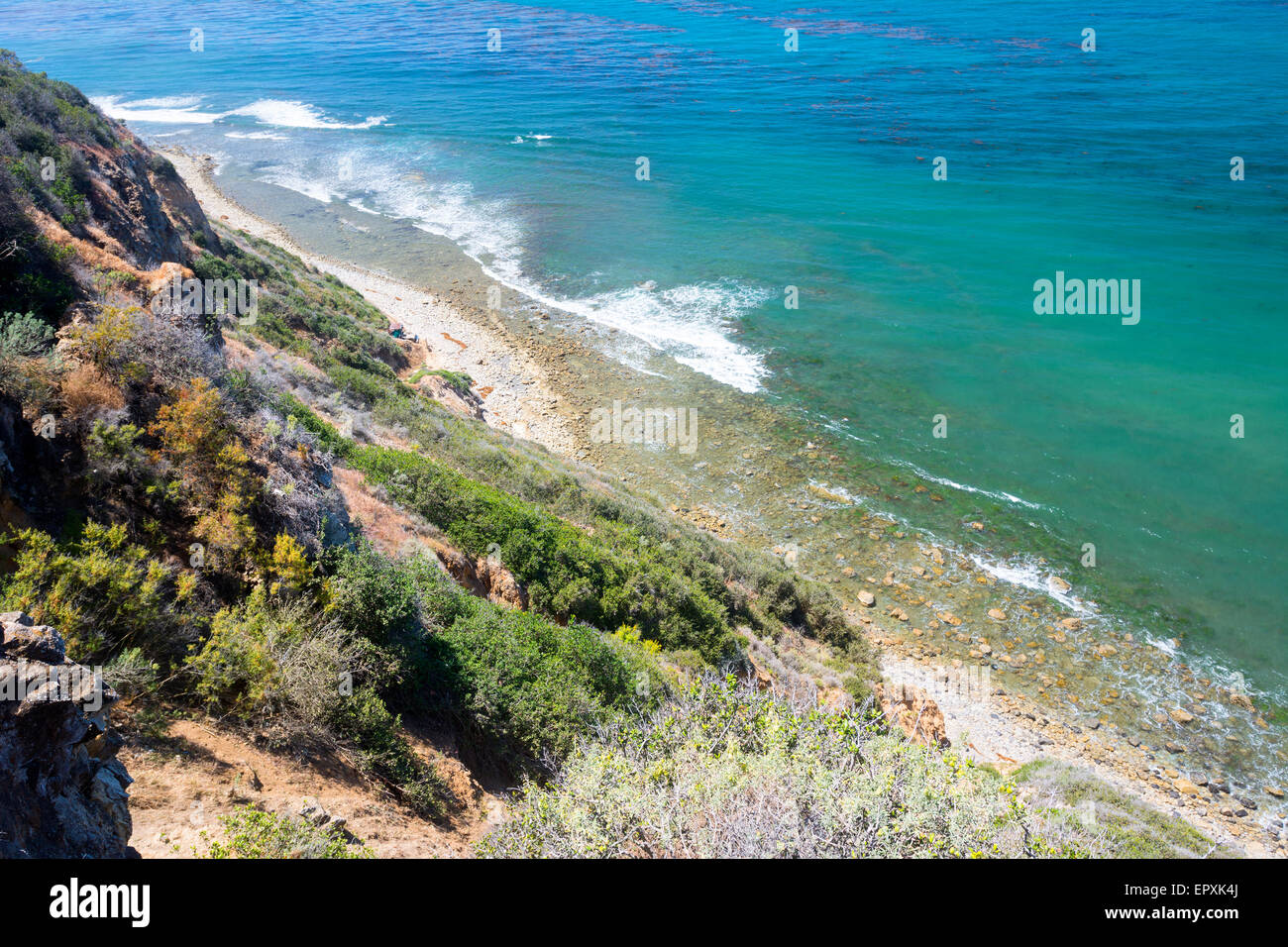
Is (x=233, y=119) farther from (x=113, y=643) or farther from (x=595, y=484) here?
(x=113, y=643)

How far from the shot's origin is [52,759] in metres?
4.26

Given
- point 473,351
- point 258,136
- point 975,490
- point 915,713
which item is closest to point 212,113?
point 258,136

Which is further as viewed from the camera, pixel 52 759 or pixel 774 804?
pixel 774 804

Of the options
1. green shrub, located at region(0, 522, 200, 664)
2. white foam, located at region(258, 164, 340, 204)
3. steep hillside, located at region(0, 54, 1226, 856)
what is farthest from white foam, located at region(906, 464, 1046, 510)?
white foam, located at region(258, 164, 340, 204)

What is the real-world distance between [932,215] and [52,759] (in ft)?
145

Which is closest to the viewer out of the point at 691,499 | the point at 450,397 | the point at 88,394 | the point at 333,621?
the point at 88,394

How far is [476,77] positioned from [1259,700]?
3398 inches

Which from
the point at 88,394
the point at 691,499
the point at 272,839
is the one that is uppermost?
the point at 88,394

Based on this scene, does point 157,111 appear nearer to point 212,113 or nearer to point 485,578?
point 212,113

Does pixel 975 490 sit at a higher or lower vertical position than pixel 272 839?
lower

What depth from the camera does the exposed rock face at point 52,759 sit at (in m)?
3.99

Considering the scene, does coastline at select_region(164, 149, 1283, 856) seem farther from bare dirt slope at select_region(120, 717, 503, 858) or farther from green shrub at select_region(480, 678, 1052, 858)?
bare dirt slope at select_region(120, 717, 503, 858)

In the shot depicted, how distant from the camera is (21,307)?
8281 mm
